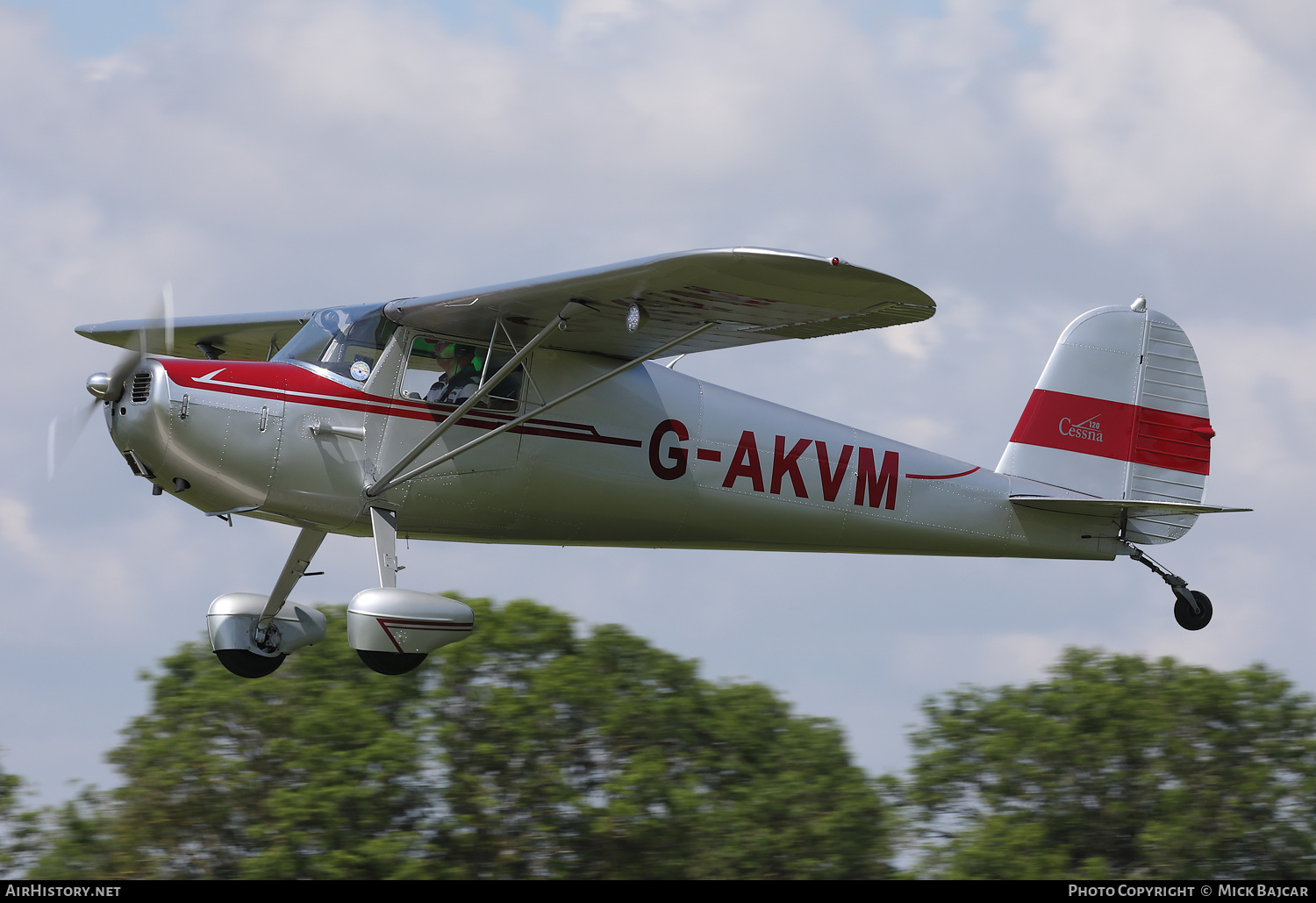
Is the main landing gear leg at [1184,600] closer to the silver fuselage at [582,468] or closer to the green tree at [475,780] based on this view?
the silver fuselage at [582,468]

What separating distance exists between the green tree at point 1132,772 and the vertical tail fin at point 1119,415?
8064mm

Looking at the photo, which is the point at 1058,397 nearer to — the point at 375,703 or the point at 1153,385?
the point at 1153,385

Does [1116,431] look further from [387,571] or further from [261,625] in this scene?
[261,625]

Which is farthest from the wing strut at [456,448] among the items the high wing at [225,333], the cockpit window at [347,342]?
the high wing at [225,333]

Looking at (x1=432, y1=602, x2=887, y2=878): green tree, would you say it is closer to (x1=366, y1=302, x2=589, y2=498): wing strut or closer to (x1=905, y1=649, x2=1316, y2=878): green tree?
(x1=905, y1=649, x2=1316, y2=878): green tree

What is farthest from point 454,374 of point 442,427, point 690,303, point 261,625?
point 261,625

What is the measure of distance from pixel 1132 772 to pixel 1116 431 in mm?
10078

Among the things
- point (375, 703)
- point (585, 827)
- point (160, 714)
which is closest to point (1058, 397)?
point (585, 827)

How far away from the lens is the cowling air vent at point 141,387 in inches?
325

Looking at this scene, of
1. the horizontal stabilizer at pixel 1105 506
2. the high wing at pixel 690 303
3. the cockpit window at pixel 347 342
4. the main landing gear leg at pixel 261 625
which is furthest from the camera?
the horizontal stabilizer at pixel 1105 506

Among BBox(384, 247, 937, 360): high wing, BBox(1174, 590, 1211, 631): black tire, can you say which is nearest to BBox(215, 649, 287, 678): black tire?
BBox(384, 247, 937, 360): high wing

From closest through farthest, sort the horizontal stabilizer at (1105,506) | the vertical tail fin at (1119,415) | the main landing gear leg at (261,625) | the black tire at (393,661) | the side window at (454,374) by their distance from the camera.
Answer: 1. the black tire at (393,661)
2. the side window at (454,374)
3. the main landing gear leg at (261,625)
4. the horizontal stabilizer at (1105,506)
5. the vertical tail fin at (1119,415)

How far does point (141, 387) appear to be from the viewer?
830 centimetres

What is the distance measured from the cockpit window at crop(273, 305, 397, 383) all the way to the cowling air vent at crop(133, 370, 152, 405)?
94 cm
